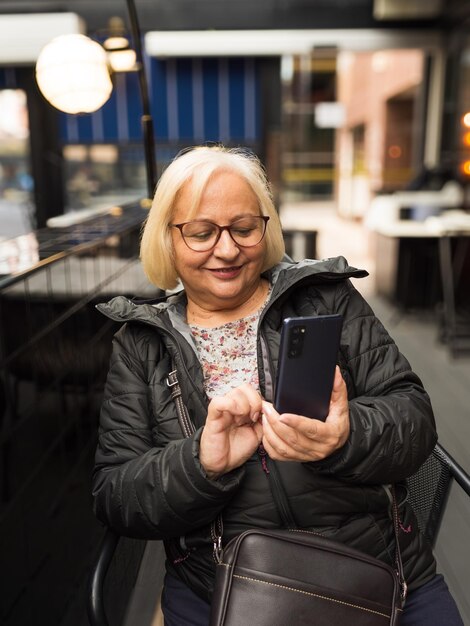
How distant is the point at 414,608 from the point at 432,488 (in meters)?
0.27

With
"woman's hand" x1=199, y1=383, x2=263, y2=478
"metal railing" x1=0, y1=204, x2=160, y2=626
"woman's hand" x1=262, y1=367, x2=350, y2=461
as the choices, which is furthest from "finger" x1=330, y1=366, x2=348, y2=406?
"metal railing" x1=0, y1=204, x2=160, y2=626

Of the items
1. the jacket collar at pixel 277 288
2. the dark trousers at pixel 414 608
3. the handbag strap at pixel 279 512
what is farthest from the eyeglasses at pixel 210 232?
the dark trousers at pixel 414 608

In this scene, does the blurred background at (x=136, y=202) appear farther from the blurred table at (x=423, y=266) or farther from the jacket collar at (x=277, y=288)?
the jacket collar at (x=277, y=288)

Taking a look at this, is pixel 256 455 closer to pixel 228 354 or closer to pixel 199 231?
pixel 228 354

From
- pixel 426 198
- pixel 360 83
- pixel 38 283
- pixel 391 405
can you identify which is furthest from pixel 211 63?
pixel 360 83

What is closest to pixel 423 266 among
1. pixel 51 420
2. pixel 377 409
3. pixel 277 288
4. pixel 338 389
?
pixel 51 420

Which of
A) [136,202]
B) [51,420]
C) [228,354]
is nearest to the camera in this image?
[228,354]

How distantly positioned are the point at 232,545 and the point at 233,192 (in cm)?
74

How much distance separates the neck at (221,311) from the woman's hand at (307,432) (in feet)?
1.47

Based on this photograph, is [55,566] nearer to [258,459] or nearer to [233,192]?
[258,459]

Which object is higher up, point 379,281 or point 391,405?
point 391,405

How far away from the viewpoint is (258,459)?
1258 millimetres

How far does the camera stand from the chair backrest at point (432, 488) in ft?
4.63

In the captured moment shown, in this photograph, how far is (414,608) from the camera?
1.32 m
